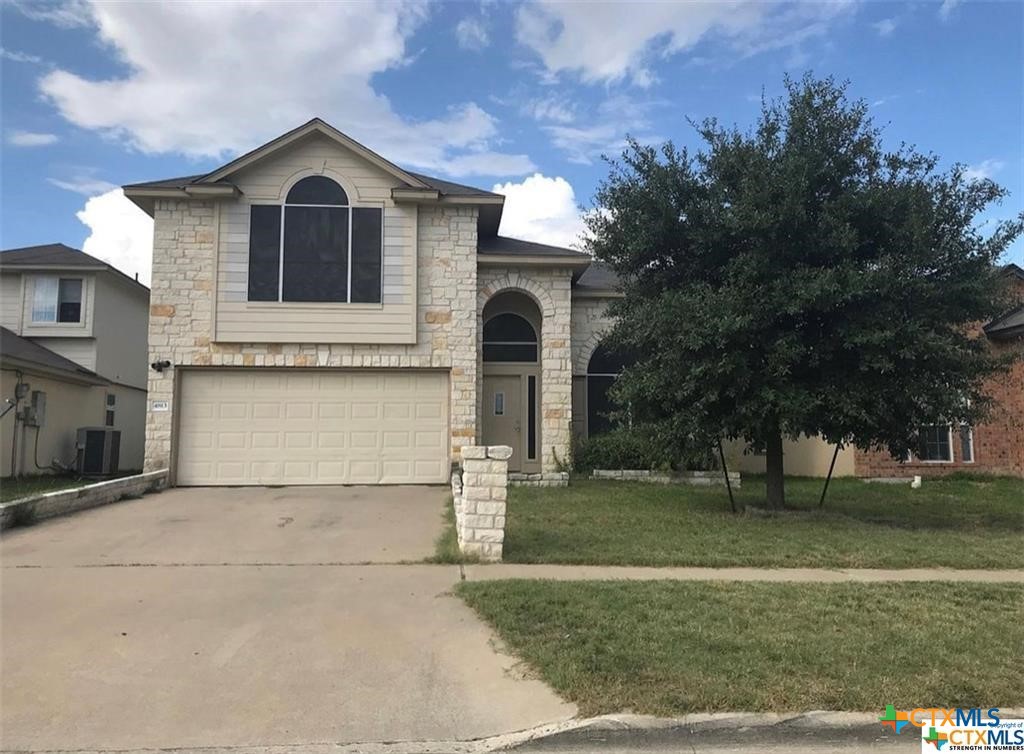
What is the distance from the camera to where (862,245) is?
10.3 metres

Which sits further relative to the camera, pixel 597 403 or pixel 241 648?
pixel 597 403

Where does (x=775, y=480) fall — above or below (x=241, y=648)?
above

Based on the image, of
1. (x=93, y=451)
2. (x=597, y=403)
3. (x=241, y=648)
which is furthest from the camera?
(x=597, y=403)

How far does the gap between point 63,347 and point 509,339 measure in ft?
35.3

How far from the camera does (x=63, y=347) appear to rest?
17.9 metres

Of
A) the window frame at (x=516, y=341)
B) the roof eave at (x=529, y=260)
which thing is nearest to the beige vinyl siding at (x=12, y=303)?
the window frame at (x=516, y=341)

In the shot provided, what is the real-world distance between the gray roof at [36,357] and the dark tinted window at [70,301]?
0.92 meters

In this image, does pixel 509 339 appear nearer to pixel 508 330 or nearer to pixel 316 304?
pixel 508 330

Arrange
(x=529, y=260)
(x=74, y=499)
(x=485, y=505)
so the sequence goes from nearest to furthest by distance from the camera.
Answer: (x=485, y=505) < (x=74, y=499) < (x=529, y=260)

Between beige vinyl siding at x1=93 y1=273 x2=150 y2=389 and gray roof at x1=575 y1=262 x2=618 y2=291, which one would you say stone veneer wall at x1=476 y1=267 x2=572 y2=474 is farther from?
beige vinyl siding at x1=93 y1=273 x2=150 y2=389

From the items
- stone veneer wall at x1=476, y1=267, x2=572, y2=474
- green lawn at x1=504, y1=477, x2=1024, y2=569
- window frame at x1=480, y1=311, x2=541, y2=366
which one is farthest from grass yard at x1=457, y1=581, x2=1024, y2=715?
window frame at x1=480, y1=311, x2=541, y2=366

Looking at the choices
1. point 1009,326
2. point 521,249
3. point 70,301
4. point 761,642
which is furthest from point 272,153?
point 1009,326

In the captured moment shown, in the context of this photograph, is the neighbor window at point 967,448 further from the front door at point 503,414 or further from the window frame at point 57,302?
the window frame at point 57,302

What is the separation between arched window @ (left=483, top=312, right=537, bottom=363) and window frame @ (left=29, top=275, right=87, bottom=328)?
983 centimetres
